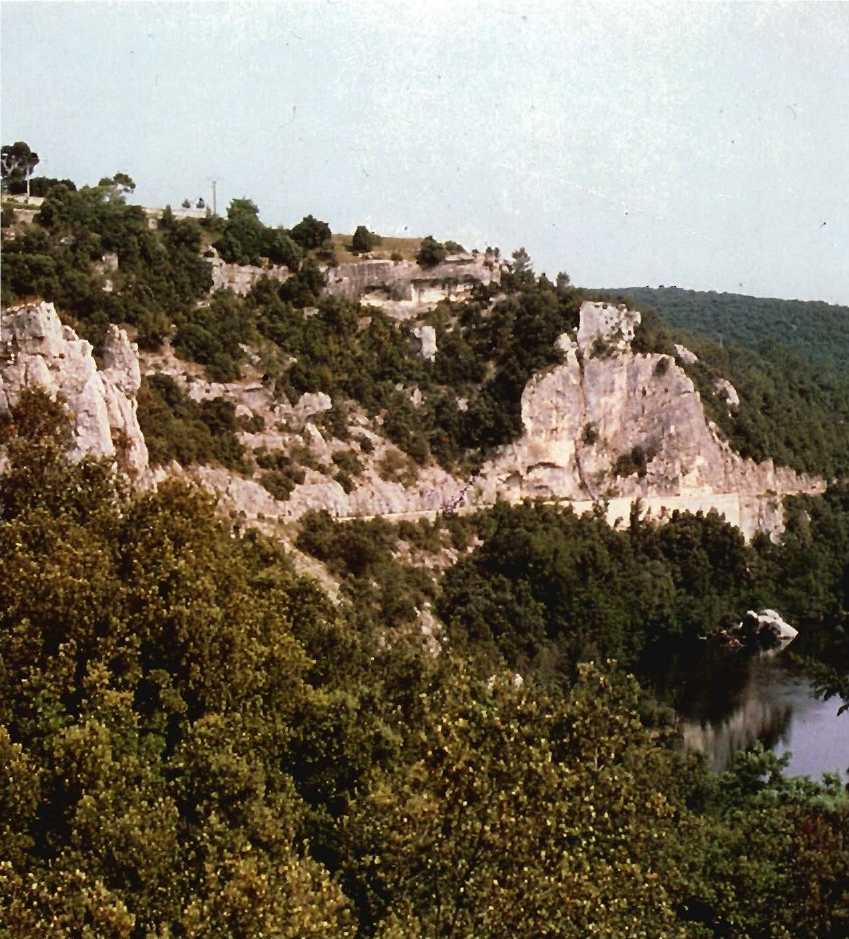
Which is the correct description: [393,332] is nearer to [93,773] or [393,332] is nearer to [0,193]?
[0,193]

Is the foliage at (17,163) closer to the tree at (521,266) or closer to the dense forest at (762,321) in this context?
the tree at (521,266)

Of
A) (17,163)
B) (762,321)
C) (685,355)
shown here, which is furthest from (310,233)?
(762,321)

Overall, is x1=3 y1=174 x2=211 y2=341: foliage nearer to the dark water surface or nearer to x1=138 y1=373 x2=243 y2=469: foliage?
x1=138 y1=373 x2=243 y2=469: foliage

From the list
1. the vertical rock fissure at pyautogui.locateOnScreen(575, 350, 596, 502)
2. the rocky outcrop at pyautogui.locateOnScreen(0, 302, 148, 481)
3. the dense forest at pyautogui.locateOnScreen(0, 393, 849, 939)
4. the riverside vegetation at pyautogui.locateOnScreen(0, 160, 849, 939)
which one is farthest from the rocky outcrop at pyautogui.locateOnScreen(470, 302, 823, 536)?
the dense forest at pyautogui.locateOnScreen(0, 393, 849, 939)

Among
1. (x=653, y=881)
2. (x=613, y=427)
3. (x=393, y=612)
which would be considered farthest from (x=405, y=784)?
(x=613, y=427)

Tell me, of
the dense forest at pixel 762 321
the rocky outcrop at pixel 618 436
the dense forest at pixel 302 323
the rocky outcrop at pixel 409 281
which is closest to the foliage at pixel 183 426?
the dense forest at pixel 302 323

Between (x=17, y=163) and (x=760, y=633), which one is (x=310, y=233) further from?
(x=760, y=633)

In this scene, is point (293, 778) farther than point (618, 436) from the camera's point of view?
No
